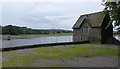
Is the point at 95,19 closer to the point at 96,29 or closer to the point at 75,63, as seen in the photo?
the point at 96,29

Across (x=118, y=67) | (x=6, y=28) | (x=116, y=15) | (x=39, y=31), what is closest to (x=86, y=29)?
(x=116, y=15)

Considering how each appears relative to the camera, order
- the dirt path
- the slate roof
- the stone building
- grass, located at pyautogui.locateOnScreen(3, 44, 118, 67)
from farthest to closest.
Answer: the slate roof → the stone building → grass, located at pyautogui.locateOnScreen(3, 44, 118, 67) → the dirt path

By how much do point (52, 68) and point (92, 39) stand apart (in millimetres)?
16673

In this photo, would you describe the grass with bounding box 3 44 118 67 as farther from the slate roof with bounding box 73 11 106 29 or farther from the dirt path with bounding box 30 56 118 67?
the slate roof with bounding box 73 11 106 29

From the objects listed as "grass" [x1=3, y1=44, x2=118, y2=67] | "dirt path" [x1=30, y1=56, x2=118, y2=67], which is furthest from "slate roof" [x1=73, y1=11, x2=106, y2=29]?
"dirt path" [x1=30, y1=56, x2=118, y2=67]

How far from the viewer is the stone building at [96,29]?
778 inches

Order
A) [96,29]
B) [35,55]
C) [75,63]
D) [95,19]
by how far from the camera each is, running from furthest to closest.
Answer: [95,19] < [96,29] < [35,55] < [75,63]

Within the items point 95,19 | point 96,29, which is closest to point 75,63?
point 96,29

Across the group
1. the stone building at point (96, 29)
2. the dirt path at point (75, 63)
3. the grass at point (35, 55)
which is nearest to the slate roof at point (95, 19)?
the stone building at point (96, 29)

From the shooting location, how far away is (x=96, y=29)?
20297mm

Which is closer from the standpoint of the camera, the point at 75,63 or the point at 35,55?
the point at 75,63

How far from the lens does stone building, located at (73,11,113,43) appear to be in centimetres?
1975

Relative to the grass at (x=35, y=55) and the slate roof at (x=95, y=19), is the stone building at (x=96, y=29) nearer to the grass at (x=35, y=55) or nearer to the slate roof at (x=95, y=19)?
the slate roof at (x=95, y=19)

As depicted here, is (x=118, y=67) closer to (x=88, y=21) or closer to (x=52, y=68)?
(x=52, y=68)
